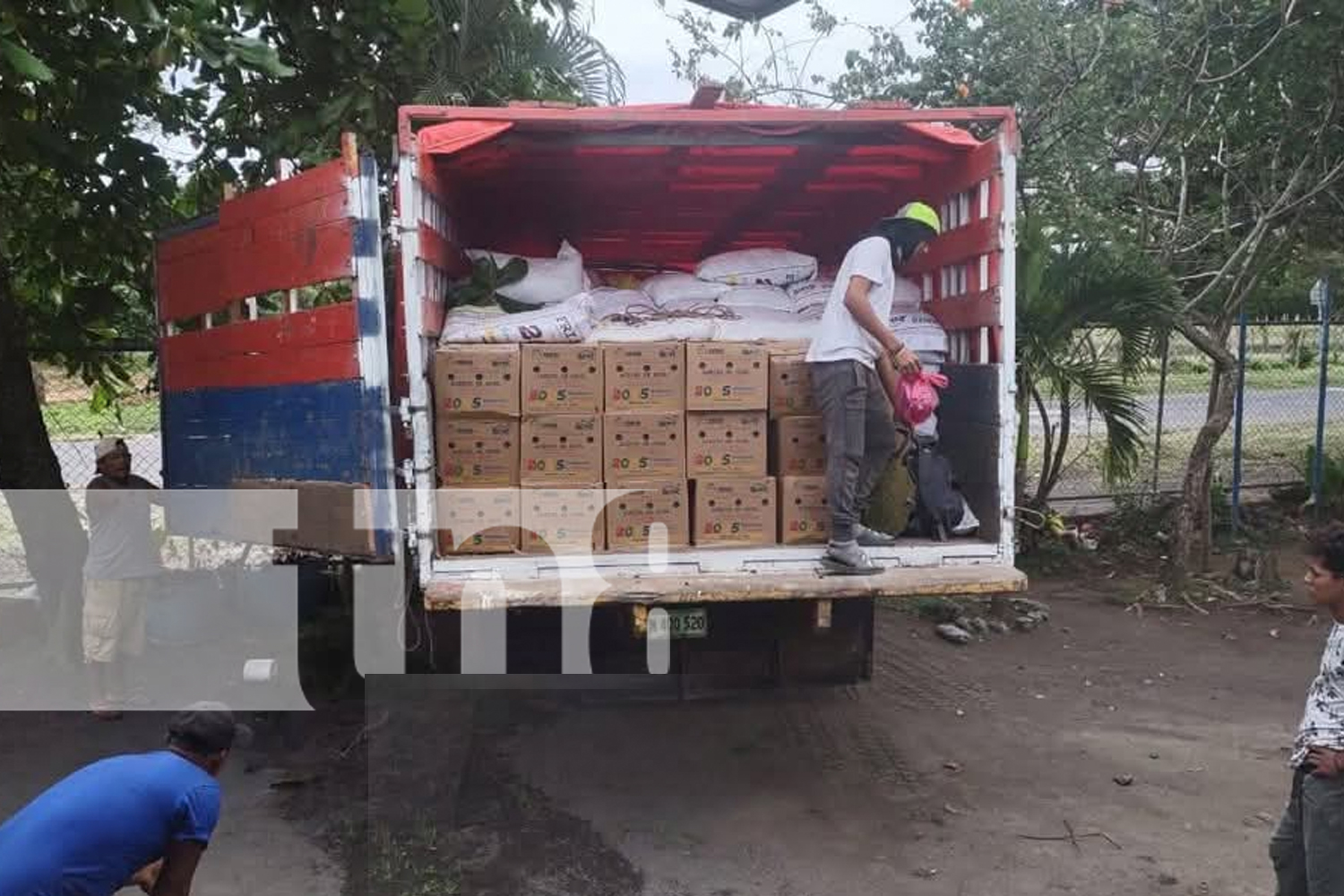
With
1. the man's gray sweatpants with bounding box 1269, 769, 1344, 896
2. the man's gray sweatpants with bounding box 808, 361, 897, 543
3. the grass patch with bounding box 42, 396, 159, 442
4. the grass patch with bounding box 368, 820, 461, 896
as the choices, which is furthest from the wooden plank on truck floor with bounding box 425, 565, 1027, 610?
the grass patch with bounding box 42, 396, 159, 442

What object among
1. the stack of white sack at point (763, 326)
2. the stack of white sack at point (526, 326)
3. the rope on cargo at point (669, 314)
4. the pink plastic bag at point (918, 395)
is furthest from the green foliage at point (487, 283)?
the pink plastic bag at point (918, 395)

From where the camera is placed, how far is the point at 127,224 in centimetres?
668

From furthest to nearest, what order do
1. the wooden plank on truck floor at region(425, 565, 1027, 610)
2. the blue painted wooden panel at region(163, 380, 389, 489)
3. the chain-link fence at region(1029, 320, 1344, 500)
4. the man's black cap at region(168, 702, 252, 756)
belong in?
1. the chain-link fence at region(1029, 320, 1344, 500)
2. the blue painted wooden panel at region(163, 380, 389, 489)
3. the wooden plank on truck floor at region(425, 565, 1027, 610)
4. the man's black cap at region(168, 702, 252, 756)

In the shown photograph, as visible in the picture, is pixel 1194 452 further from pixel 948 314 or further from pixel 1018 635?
pixel 948 314

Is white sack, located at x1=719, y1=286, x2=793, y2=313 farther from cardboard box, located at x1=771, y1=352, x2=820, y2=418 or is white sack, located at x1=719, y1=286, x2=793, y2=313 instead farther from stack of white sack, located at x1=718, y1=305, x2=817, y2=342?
cardboard box, located at x1=771, y1=352, x2=820, y2=418

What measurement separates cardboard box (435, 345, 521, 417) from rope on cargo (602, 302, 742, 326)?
594 millimetres

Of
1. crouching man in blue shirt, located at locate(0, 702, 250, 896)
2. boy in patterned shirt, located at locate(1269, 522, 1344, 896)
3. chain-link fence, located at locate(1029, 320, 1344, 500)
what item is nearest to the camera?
crouching man in blue shirt, located at locate(0, 702, 250, 896)

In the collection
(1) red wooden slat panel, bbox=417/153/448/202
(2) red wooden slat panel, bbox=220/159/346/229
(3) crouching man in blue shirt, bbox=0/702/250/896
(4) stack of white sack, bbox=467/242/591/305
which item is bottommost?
(3) crouching man in blue shirt, bbox=0/702/250/896

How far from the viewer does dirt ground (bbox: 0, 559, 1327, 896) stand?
409cm

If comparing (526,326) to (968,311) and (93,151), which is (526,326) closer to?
(968,311)

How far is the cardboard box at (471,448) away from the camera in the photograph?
13.7 ft

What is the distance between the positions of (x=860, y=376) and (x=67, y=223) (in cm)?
491

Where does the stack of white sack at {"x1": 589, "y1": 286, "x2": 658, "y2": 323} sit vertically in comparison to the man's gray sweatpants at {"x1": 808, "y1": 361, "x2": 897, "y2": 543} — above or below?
above

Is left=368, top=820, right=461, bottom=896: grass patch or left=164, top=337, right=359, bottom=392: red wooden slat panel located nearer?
left=368, top=820, right=461, bottom=896: grass patch
